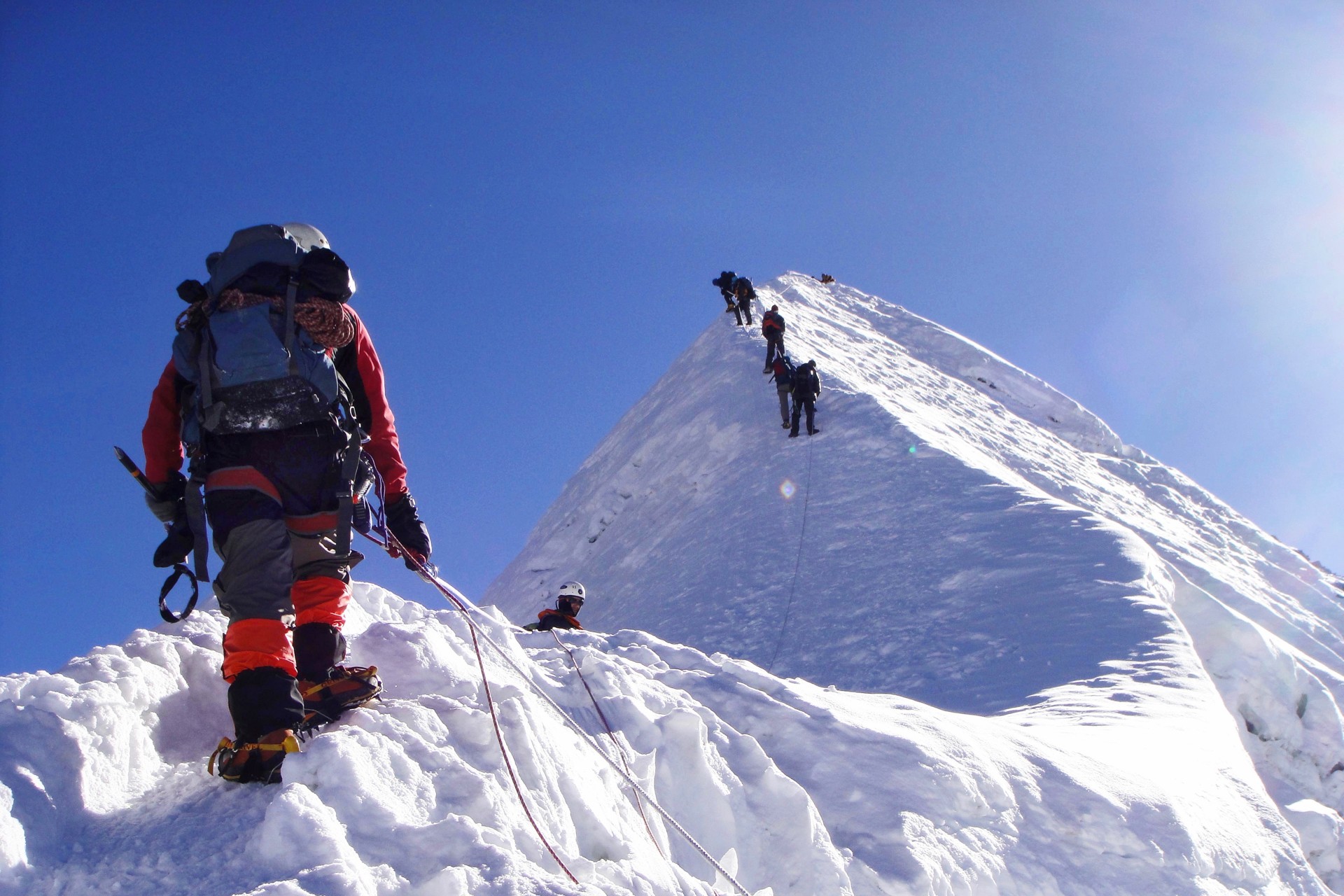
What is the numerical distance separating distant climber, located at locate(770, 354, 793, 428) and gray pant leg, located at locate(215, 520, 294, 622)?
39.0ft

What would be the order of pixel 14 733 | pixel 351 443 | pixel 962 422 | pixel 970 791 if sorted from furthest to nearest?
Result: pixel 962 422 → pixel 970 791 → pixel 351 443 → pixel 14 733

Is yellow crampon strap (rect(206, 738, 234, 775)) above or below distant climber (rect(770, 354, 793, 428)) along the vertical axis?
below

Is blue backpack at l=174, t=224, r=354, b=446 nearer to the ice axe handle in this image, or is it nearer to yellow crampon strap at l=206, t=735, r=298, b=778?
the ice axe handle

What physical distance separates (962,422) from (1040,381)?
7.83m

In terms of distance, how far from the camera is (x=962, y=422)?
16.6 meters

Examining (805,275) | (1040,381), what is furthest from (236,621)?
(805,275)

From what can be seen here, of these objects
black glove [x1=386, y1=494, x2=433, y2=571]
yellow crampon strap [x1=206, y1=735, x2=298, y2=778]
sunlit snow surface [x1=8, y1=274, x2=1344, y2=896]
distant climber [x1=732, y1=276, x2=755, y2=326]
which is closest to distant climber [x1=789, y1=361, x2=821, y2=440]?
sunlit snow surface [x1=8, y1=274, x2=1344, y2=896]

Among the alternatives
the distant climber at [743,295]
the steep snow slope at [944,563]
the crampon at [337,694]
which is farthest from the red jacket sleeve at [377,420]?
the distant climber at [743,295]

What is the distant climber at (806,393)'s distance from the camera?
1407cm

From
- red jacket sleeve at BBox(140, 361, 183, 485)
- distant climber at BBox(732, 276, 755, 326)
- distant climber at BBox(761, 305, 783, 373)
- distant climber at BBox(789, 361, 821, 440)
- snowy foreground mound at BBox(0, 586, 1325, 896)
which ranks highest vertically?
distant climber at BBox(732, 276, 755, 326)

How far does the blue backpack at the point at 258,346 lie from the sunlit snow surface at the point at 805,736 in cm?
93

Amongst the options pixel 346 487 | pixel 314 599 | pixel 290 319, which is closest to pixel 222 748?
pixel 314 599

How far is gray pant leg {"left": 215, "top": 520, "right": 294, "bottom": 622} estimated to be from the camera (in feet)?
9.17

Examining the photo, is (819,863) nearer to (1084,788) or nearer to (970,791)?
(970,791)
